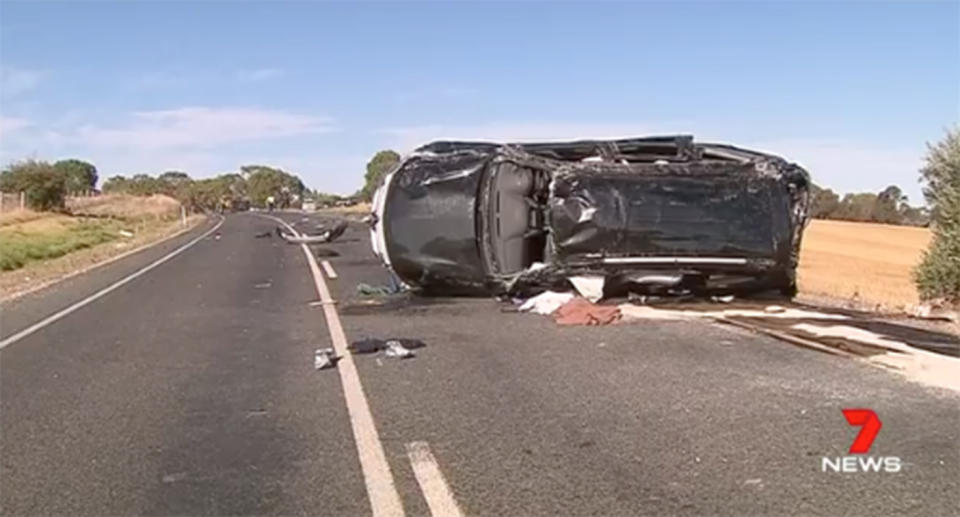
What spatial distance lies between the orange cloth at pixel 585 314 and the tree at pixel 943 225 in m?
4.68

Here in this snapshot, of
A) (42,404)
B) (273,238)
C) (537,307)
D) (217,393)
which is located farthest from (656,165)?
(273,238)

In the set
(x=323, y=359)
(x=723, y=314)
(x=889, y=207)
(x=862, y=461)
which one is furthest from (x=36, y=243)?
(x=889, y=207)

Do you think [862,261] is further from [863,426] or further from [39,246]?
[863,426]

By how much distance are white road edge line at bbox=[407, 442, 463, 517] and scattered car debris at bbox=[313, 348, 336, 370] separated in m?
2.53

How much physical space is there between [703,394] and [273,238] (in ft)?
92.6

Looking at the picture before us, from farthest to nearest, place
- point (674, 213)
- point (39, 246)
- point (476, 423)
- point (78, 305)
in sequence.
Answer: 1. point (39, 246)
2. point (78, 305)
3. point (674, 213)
4. point (476, 423)

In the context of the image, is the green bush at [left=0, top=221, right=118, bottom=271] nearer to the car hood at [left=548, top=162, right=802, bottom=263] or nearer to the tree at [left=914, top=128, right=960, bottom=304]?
the car hood at [left=548, top=162, right=802, bottom=263]

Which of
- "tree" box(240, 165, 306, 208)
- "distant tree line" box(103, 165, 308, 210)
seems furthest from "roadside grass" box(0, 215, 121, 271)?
"tree" box(240, 165, 306, 208)

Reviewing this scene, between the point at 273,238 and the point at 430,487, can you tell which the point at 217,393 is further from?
the point at 273,238

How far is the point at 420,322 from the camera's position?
10445 mm

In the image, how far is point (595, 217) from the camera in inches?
451

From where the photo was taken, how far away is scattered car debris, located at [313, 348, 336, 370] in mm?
7723

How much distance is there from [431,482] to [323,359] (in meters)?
3.43

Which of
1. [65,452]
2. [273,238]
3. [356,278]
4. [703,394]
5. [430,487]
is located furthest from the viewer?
[273,238]
